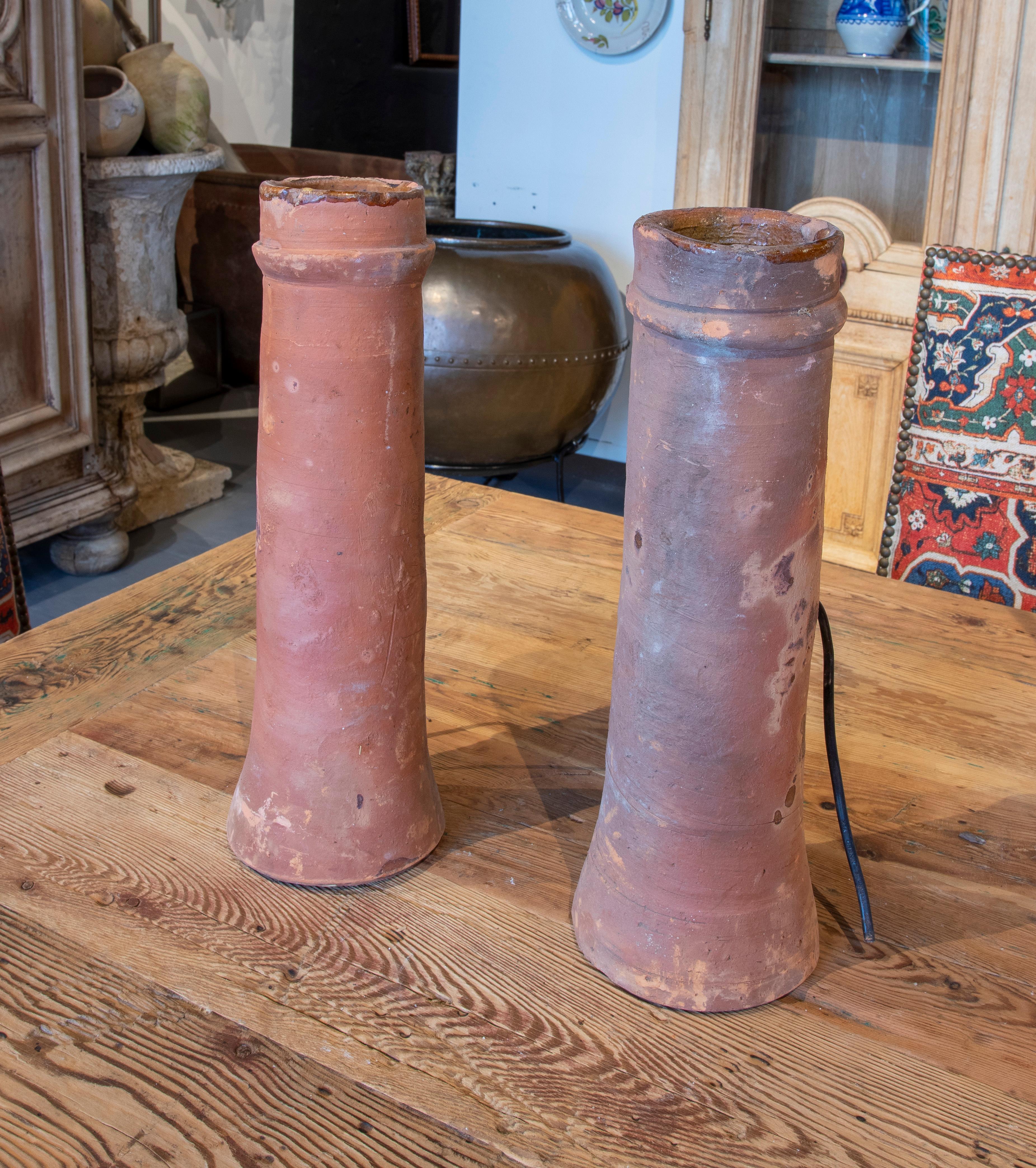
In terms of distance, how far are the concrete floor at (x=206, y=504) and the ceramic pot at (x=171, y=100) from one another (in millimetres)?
605

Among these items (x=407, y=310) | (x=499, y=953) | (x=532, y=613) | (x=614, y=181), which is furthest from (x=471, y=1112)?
(x=614, y=181)

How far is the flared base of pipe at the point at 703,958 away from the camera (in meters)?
0.73

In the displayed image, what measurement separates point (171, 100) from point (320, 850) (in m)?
2.28

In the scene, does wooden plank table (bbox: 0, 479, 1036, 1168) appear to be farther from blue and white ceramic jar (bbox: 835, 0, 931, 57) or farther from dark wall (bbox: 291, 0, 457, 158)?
dark wall (bbox: 291, 0, 457, 158)

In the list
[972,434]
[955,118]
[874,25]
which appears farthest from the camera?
[874,25]

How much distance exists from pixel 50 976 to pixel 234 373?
348 centimetres

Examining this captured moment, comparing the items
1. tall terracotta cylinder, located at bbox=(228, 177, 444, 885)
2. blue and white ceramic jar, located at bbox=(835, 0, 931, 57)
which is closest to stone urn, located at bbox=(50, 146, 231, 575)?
blue and white ceramic jar, located at bbox=(835, 0, 931, 57)

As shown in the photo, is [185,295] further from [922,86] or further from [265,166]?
[922,86]

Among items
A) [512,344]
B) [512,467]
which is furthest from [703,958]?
[512,467]

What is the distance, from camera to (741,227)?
2.33 feet

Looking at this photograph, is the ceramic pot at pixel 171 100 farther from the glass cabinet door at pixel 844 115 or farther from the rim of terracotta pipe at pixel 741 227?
the rim of terracotta pipe at pixel 741 227

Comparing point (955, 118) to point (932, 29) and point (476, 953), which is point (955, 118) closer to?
point (932, 29)

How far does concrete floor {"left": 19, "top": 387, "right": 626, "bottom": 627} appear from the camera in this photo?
2598 millimetres

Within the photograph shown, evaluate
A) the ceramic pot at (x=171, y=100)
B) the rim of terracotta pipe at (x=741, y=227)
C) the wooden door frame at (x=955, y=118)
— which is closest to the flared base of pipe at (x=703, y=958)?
the rim of terracotta pipe at (x=741, y=227)
